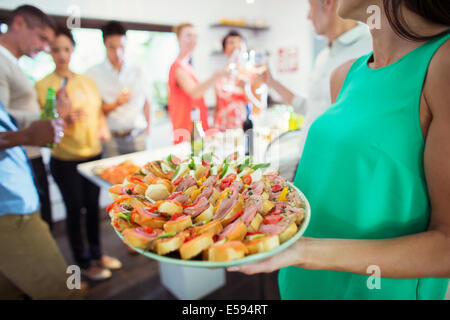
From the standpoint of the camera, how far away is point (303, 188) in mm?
910

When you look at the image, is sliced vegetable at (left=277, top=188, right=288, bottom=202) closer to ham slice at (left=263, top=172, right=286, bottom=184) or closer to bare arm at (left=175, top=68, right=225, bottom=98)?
ham slice at (left=263, top=172, right=286, bottom=184)

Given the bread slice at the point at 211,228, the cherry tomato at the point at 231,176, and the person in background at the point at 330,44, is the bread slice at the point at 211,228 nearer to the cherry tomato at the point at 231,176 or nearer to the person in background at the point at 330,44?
the cherry tomato at the point at 231,176

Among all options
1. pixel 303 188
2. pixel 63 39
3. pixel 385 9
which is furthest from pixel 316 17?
pixel 63 39

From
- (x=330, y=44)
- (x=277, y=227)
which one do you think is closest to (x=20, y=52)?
(x=277, y=227)

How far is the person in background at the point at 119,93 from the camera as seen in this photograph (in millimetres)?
2357

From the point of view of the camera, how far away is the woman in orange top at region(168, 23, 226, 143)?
232 cm

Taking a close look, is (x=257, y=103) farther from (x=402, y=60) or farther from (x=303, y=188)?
(x=402, y=60)

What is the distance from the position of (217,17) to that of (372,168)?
14.1 feet

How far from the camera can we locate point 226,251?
1.70 feet

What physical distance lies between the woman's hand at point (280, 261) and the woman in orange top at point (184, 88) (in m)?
1.79

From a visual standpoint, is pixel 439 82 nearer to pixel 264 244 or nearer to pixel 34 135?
pixel 264 244

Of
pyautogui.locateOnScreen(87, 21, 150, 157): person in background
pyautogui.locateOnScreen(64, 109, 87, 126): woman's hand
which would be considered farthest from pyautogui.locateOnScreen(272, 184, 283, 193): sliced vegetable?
pyautogui.locateOnScreen(87, 21, 150, 157): person in background

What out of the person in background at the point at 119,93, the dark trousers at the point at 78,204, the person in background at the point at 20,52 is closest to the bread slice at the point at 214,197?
the person in background at the point at 20,52

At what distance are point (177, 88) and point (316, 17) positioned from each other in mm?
1319
